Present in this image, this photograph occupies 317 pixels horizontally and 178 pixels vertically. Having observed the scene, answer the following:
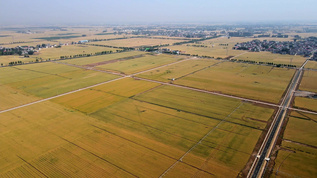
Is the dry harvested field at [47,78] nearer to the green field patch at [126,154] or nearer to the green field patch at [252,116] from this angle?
the green field patch at [126,154]

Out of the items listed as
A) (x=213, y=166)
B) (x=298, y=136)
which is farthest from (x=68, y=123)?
(x=298, y=136)

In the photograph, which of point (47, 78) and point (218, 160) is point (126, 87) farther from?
point (218, 160)

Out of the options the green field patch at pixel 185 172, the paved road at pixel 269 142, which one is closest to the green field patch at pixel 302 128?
the paved road at pixel 269 142

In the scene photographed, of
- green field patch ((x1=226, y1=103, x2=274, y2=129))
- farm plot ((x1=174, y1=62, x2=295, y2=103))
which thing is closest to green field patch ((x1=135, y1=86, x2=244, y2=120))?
green field patch ((x1=226, y1=103, x2=274, y2=129))

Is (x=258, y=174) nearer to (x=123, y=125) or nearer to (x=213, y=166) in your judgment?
(x=213, y=166)

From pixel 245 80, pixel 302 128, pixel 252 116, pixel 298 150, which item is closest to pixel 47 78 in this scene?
pixel 252 116

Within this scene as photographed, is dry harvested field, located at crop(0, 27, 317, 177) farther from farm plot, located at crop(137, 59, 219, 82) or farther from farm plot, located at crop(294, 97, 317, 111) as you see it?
farm plot, located at crop(137, 59, 219, 82)
